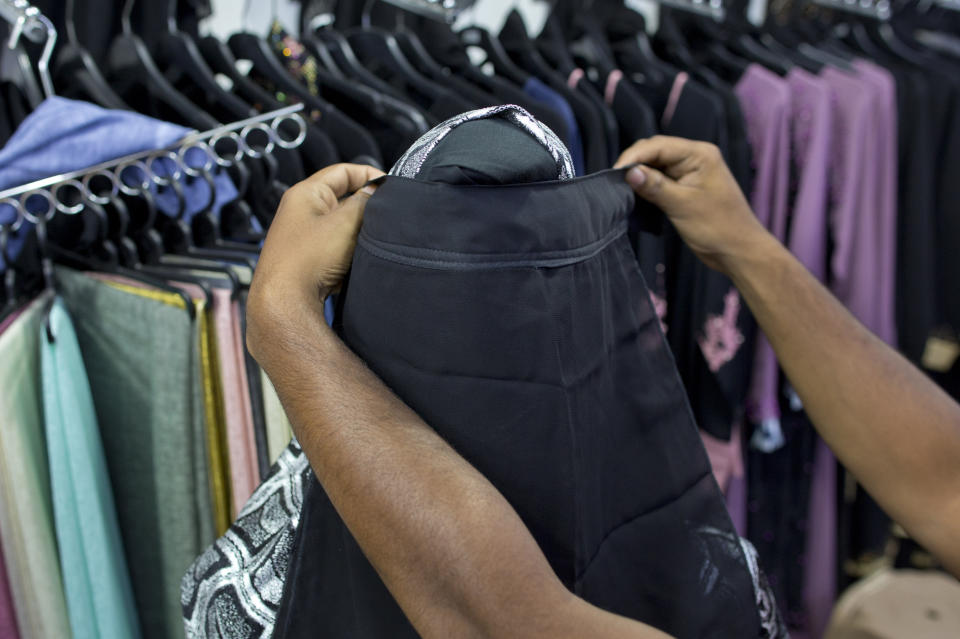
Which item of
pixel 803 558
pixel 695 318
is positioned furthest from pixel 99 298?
pixel 803 558

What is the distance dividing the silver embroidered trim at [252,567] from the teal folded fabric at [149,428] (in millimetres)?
178

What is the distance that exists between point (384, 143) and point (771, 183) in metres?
0.54

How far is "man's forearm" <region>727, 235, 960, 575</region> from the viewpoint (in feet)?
1.84

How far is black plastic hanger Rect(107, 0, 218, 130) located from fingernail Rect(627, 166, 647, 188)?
444mm

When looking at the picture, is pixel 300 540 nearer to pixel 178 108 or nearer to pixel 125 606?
pixel 125 606

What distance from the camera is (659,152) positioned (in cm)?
58

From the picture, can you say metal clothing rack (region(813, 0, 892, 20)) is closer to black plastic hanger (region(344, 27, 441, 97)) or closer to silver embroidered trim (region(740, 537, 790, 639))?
black plastic hanger (region(344, 27, 441, 97))

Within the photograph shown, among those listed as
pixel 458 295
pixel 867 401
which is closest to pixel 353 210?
pixel 458 295

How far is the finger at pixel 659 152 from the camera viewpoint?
572 mm

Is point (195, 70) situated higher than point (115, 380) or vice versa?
point (195, 70)

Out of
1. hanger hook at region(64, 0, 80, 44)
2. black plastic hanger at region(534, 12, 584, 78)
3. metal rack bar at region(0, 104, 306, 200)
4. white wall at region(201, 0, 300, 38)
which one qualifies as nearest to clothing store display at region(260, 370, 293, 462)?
metal rack bar at region(0, 104, 306, 200)

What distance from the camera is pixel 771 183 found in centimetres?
95

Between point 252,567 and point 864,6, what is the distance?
1365mm

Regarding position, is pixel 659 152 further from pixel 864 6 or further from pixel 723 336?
pixel 864 6
